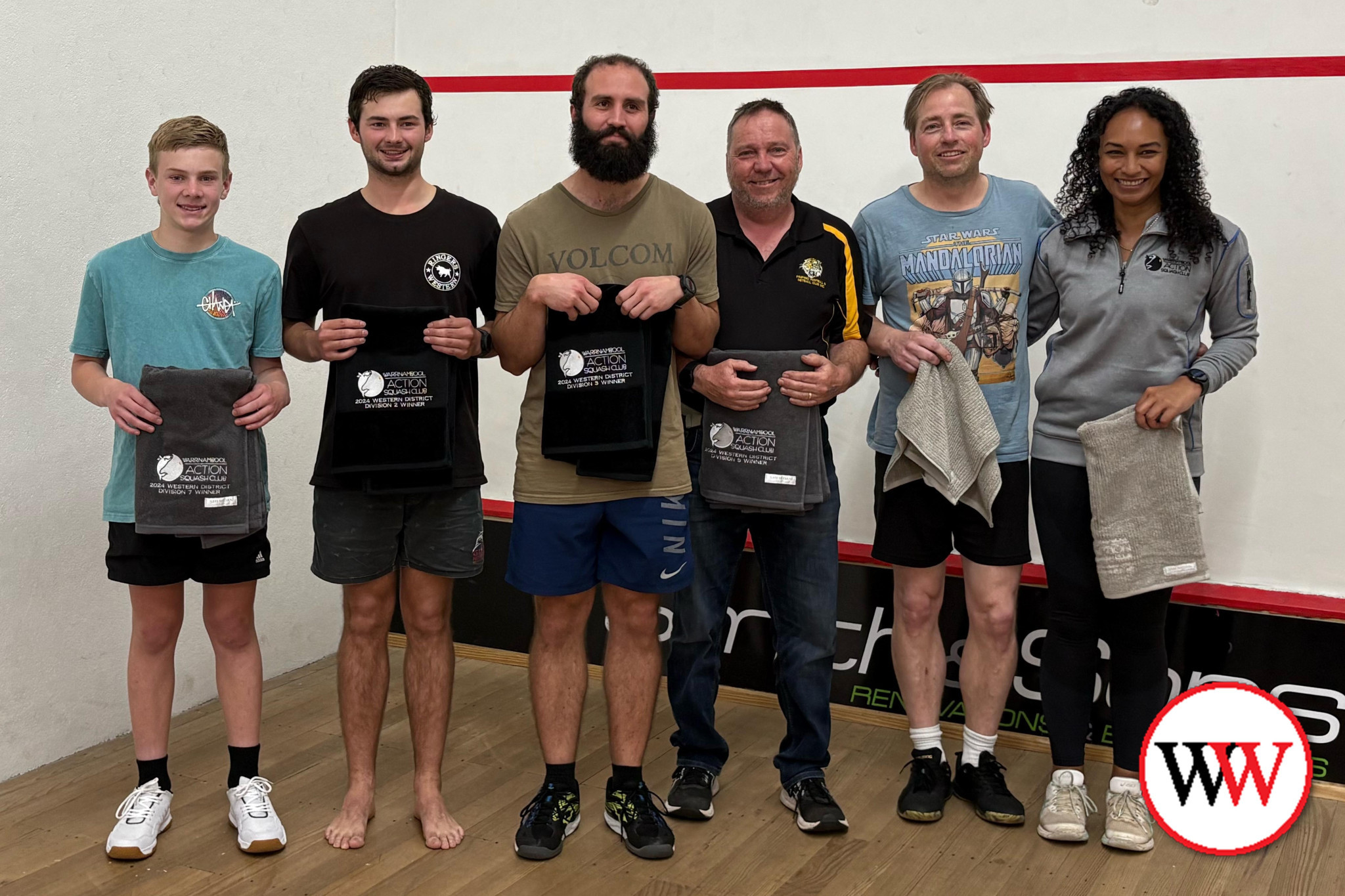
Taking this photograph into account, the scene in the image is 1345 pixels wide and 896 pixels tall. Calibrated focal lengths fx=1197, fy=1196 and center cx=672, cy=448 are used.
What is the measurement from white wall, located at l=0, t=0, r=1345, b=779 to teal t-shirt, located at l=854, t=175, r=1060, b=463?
657 millimetres

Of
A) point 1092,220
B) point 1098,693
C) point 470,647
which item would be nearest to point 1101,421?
point 1092,220

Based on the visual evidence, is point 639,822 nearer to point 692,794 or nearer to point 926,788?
point 692,794

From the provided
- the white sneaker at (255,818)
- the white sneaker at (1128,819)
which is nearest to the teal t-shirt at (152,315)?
the white sneaker at (255,818)

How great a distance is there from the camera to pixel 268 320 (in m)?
2.54

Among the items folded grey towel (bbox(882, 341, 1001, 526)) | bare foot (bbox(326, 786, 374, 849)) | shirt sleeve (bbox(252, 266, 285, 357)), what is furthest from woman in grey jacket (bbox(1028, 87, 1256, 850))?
shirt sleeve (bbox(252, 266, 285, 357))

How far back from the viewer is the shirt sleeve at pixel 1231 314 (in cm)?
252

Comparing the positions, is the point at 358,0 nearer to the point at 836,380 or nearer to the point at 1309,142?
the point at 836,380

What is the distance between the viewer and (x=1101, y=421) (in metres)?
2.51

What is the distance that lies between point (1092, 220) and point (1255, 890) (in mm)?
1429

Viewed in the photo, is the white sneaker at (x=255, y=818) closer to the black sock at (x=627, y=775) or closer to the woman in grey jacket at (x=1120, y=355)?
the black sock at (x=627, y=775)

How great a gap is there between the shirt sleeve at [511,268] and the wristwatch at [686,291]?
30 cm

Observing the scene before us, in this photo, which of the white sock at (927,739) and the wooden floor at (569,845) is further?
the white sock at (927,739)

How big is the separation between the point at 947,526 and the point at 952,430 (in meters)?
0.28

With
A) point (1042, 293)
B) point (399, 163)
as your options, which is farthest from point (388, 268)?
point (1042, 293)
